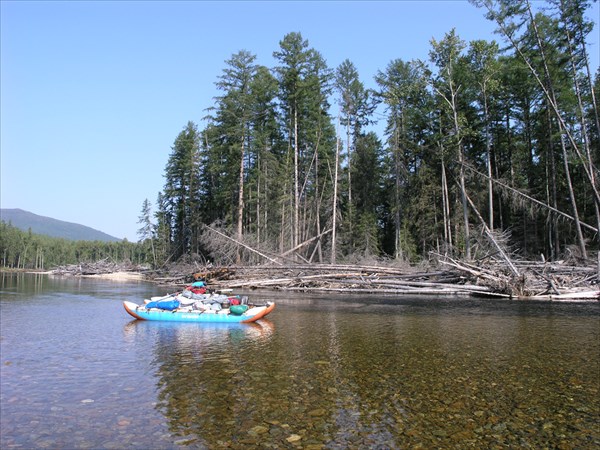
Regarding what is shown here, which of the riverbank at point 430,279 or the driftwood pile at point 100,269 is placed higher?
the driftwood pile at point 100,269

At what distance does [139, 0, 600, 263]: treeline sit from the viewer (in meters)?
32.7

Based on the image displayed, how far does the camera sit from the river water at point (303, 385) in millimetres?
5270

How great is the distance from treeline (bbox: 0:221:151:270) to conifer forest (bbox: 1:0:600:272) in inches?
2807

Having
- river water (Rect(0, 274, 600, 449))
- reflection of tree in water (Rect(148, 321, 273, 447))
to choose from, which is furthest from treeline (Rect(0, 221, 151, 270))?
river water (Rect(0, 274, 600, 449))

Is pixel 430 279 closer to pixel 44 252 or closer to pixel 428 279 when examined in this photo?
pixel 428 279

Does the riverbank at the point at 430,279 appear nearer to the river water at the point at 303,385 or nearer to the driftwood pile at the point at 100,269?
the river water at the point at 303,385

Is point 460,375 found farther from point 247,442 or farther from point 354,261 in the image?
point 354,261

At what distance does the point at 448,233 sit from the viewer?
121ft

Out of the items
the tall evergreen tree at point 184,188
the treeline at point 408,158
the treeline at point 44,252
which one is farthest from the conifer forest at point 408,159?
the treeline at point 44,252

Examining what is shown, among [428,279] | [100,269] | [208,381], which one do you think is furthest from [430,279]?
[100,269]

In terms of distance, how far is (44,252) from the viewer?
392 ft

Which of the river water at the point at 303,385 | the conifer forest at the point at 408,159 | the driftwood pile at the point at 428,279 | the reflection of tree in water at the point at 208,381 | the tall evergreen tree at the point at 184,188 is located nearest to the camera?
the river water at the point at 303,385

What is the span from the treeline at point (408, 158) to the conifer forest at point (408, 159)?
0.47 ft

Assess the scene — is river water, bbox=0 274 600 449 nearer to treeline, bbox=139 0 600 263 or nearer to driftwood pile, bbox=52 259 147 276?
treeline, bbox=139 0 600 263
